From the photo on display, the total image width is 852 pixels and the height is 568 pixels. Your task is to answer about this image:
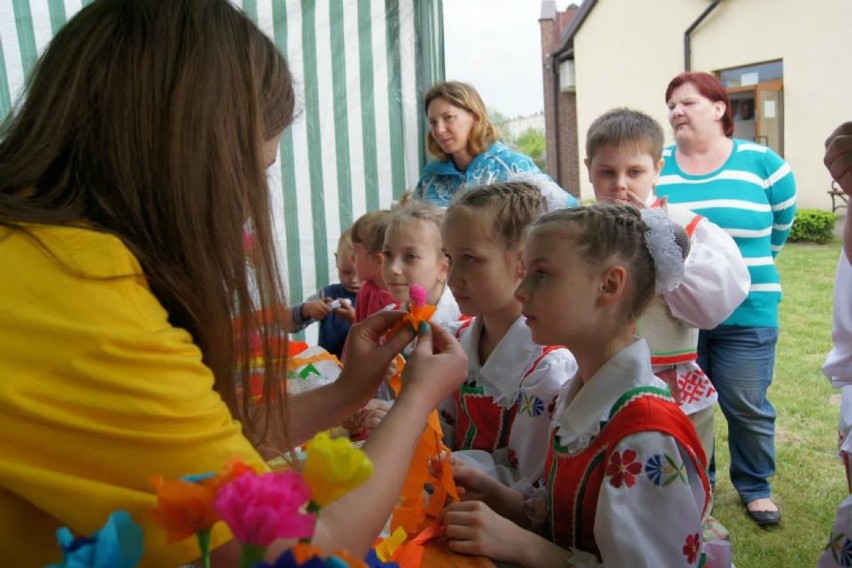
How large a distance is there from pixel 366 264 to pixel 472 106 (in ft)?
3.12

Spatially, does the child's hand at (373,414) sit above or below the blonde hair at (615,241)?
below

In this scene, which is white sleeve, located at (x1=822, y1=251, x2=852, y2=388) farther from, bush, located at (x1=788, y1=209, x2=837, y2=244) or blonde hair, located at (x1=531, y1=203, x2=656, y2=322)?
bush, located at (x1=788, y1=209, x2=837, y2=244)

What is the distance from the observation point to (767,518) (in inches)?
133

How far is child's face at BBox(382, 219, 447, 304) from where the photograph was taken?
288cm

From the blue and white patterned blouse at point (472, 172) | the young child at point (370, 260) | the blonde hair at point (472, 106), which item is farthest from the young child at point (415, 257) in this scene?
the blonde hair at point (472, 106)

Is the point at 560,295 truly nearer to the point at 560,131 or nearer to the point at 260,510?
the point at 260,510

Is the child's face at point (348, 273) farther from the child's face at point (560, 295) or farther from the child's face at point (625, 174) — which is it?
the child's face at point (560, 295)

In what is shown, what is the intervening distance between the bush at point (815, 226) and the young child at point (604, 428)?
11105 mm

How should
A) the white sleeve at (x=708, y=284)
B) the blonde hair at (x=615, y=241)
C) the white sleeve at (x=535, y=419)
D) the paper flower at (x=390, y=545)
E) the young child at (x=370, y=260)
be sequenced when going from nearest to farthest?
the paper flower at (x=390, y=545)
the blonde hair at (x=615, y=241)
the white sleeve at (x=535, y=419)
the white sleeve at (x=708, y=284)
the young child at (x=370, y=260)

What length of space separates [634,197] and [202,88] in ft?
6.46

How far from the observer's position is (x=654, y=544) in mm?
1363

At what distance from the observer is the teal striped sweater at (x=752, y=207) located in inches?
125

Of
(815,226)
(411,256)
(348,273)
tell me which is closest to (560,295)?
(411,256)

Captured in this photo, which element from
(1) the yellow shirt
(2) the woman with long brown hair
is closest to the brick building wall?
(2) the woman with long brown hair
